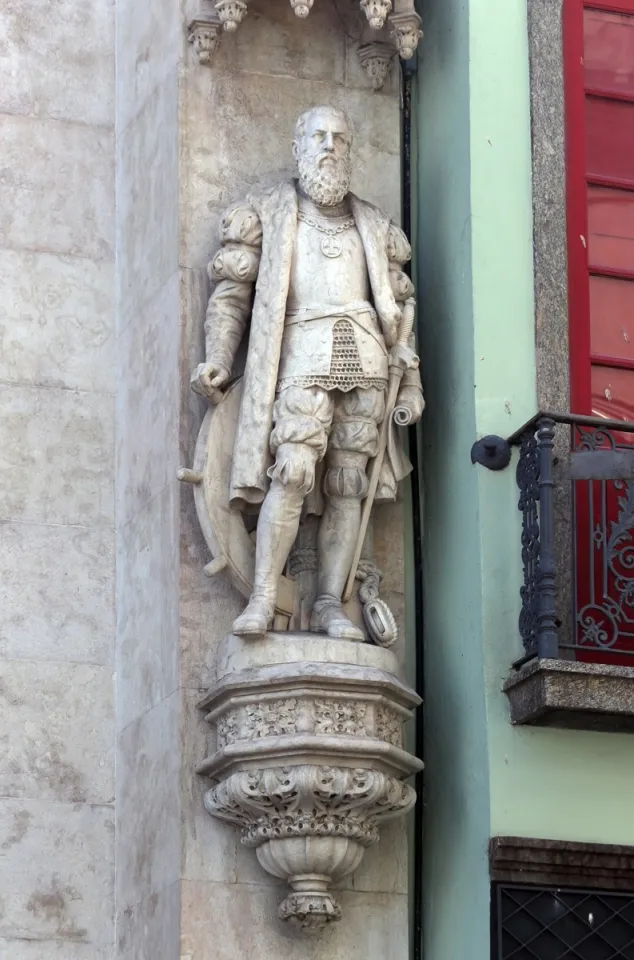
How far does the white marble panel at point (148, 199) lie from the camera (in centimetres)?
935

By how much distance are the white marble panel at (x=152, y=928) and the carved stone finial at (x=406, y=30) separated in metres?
3.15

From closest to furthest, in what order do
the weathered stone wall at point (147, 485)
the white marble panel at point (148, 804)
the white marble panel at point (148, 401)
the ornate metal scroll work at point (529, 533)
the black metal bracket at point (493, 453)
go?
the ornate metal scroll work at point (529, 533)
the white marble panel at point (148, 804)
the weathered stone wall at point (147, 485)
the black metal bracket at point (493, 453)
the white marble panel at point (148, 401)

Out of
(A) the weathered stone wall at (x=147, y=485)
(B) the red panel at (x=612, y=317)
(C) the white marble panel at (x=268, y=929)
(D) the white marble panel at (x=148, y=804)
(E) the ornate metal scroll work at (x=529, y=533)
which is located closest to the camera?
(C) the white marble panel at (x=268, y=929)

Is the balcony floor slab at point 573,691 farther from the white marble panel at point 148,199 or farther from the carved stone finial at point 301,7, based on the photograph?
the carved stone finial at point 301,7

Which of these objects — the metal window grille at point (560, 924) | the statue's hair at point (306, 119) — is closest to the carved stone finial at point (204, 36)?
the statue's hair at point (306, 119)

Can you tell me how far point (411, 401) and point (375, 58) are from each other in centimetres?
145

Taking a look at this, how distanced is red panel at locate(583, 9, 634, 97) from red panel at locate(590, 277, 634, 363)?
772 mm

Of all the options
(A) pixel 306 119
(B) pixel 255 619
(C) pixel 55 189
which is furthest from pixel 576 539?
(C) pixel 55 189

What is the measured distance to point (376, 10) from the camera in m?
9.30

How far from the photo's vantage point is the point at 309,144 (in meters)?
9.08

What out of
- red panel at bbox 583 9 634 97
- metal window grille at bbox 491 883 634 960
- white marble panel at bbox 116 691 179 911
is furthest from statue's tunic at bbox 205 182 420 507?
metal window grille at bbox 491 883 634 960

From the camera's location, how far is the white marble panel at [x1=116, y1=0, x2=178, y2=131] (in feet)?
31.3

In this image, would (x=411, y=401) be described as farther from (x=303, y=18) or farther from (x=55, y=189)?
(x=55, y=189)

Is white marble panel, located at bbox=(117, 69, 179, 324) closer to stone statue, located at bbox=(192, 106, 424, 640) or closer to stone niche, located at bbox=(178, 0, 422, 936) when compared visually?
stone niche, located at bbox=(178, 0, 422, 936)
